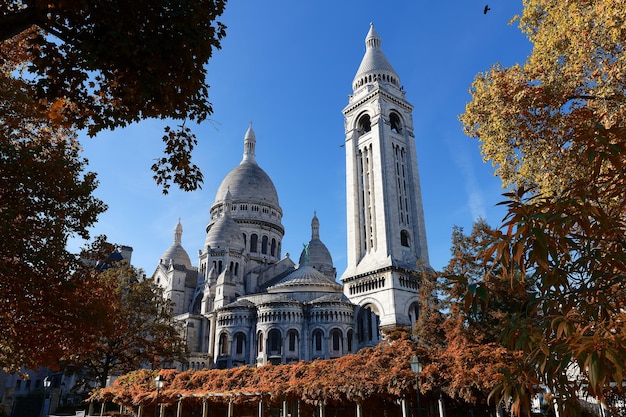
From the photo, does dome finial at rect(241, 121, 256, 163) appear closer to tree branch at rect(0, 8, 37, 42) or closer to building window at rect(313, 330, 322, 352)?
building window at rect(313, 330, 322, 352)

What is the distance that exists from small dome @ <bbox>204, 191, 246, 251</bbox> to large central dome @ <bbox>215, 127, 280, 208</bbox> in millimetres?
7710

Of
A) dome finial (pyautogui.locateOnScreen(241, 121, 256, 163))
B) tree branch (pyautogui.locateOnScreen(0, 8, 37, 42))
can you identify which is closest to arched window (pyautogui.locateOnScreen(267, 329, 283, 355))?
dome finial (pyautogui.locateOnScreen(241, 121, 256, 163))

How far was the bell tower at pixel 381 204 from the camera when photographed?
149 ft

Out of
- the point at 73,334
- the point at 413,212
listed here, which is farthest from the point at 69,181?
the point at 413,212

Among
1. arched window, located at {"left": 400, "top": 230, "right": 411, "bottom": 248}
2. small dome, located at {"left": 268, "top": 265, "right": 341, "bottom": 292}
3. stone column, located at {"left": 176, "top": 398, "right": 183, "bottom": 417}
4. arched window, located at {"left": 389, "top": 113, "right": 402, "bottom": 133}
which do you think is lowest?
stone column, located at {"left": 176, "top": 398, "right": 183, "bottom": 417}

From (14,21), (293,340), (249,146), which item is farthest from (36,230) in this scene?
(249,146)

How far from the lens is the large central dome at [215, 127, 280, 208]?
73.1 meters

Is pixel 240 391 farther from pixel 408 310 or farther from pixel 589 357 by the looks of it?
pixel 408 310

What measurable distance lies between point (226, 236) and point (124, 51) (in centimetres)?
5805

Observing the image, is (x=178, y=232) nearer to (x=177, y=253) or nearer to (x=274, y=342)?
(x=177, y=253)

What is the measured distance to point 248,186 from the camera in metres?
74.1

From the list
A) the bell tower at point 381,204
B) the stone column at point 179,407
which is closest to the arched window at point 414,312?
the bell tower at point 381,204

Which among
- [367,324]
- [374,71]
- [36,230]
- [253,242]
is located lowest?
[36,230]

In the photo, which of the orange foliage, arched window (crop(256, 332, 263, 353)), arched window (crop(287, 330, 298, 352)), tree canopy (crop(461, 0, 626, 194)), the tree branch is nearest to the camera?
the tree branch
